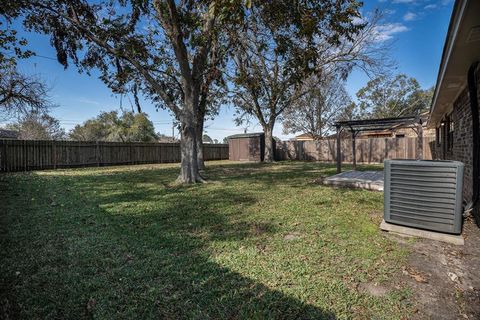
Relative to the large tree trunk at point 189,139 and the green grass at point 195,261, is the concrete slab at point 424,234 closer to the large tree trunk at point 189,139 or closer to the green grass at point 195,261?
the green grass at point 195,261

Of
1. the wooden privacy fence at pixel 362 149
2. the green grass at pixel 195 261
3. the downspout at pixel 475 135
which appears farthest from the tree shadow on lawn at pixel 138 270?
the wooden privacy fence at pixel 362 149

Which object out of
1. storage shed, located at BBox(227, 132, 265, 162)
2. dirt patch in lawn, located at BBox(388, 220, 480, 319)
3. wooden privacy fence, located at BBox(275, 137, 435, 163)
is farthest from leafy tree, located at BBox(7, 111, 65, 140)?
dirt patch in lawn, located at BBox(388, 220, 480, 319)

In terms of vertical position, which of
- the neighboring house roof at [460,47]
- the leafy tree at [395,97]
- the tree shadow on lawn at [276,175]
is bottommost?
the tree shadow on lawn at [276,175]

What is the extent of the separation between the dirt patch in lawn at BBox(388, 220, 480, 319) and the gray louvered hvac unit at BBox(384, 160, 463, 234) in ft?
0.86

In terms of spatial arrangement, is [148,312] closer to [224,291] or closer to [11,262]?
[224,291]

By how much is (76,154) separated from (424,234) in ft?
52.9

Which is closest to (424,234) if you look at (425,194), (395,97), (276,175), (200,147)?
(425,194)

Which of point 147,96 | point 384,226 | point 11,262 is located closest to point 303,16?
point 384,226

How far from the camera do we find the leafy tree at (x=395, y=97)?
1133 inches

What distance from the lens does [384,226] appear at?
3516 millimetres

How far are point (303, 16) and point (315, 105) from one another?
2386cm

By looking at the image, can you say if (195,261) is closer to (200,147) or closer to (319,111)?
(200,147)

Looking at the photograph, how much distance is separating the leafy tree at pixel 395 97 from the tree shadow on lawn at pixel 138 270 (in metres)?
30.7

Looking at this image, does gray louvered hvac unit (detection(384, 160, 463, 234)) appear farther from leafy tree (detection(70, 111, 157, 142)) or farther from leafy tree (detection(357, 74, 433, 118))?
leafy tree (detection(357, 74, 433, 118))
